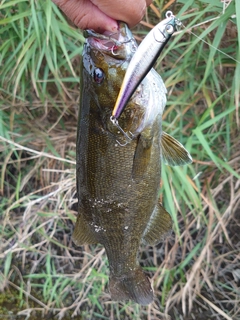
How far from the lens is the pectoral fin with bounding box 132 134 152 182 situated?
129 centimetres

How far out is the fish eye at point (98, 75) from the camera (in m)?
1.20

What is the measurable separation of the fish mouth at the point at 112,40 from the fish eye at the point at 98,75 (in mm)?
66

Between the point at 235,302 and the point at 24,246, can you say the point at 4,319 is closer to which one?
the point at 24,246

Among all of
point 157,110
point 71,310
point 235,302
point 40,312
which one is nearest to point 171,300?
point 235,302

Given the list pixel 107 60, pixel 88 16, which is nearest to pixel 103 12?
pixel 88 16

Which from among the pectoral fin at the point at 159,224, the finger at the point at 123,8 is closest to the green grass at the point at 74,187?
the pectoral fin at the point at 159,224

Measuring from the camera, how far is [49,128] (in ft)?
8.65

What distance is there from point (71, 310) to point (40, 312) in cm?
22

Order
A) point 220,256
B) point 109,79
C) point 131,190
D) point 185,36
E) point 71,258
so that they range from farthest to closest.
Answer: point 71,258 → point 220,256 → point 185,36 → point 131,190 → point 109,79

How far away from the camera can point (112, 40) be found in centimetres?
113

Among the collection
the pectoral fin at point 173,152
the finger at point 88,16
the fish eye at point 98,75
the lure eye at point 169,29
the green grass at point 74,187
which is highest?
the lure eye at point 169,29

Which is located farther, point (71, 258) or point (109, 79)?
point (71, 258)

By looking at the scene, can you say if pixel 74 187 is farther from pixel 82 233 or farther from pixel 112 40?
pixel 112 40

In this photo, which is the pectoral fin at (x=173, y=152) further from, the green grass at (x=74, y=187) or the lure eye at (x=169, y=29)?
the green grass at (x=74, y=187)
